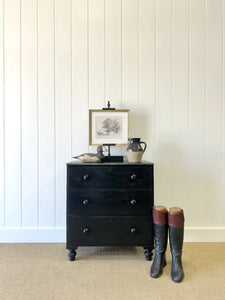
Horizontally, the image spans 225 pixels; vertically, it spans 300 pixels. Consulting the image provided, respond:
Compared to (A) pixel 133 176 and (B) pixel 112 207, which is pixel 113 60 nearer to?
(A) pixel 133 176

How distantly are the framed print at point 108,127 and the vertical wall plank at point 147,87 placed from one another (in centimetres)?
17

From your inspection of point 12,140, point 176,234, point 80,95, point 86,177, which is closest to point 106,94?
point 80,95

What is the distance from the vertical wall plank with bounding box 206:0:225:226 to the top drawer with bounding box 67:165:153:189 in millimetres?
805

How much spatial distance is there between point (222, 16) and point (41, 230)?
8.93 ft

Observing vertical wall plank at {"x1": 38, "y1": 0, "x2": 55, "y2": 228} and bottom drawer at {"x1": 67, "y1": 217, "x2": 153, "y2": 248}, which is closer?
bottom drawer at {"x1": 67, "y1": 217, "x2": 153, "y2": 248}

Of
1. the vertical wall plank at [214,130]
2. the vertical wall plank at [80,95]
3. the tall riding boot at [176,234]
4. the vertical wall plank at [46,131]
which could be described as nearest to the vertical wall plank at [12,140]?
the vertical wall plank at [46,131]

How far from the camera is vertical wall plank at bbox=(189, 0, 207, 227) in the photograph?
2.05 m

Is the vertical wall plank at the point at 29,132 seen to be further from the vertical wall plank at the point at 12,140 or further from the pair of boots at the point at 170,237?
the pair of boots at the point at 170,237

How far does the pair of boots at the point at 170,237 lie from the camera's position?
1.44 meters

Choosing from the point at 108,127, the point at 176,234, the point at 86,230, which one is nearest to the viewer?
the point at 176,234

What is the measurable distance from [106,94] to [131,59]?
0.42 metres

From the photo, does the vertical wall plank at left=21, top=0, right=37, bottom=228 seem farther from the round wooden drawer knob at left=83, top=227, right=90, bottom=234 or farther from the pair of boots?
the pair of boots

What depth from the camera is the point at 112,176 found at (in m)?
1.64

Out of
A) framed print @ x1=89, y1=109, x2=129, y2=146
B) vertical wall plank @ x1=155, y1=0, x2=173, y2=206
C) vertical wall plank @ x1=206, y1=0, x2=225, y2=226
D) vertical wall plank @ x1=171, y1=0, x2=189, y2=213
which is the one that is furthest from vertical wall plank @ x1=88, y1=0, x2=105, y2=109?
vertical wall plank @ x1=206, y1=0, x2=225, y2=226
